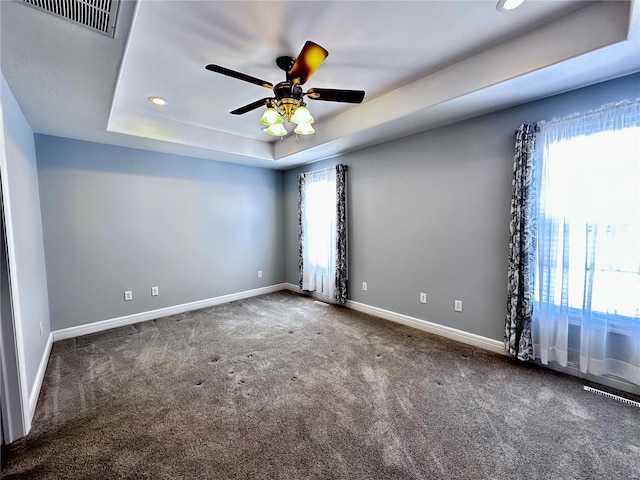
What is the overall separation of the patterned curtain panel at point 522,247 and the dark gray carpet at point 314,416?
276 mm

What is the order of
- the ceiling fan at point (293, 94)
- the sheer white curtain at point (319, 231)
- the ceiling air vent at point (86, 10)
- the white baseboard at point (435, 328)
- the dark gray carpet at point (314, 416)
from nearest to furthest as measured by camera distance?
the ceiling air vent at point (86, 10) → the dark gray carpet at point (314, 416) → the ceiling fan at point (293, 94) → the white baseboard at point (435, 328) → the sheer white curtain at point (319, 231)

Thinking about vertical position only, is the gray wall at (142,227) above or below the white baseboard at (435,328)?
above

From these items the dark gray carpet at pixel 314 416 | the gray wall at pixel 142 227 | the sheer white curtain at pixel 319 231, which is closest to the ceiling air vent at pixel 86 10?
the dark gray carpet at pixel 314 416

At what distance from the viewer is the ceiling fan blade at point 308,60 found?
1568mm

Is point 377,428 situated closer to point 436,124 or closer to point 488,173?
point 488,173

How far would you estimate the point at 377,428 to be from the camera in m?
1.78

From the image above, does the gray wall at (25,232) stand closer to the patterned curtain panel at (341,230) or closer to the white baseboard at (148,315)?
the white baseboard at (148,315)

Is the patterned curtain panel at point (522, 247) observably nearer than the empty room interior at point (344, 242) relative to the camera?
No

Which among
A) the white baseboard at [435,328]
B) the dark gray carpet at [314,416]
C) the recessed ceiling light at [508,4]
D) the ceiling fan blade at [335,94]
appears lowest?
the dark gray carpet at [314,416]

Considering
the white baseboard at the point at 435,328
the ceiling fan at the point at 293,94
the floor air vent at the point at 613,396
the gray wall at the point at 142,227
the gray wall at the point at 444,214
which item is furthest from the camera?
the gray wall at the point at 142,227

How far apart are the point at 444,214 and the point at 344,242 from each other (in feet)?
4.91

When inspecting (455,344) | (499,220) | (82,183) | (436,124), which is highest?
(436,124)

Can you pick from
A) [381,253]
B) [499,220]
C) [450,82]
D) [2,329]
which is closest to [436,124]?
[450,82]

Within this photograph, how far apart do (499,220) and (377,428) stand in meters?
2.23
